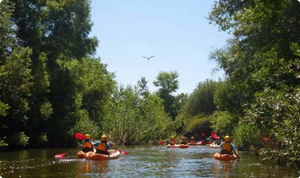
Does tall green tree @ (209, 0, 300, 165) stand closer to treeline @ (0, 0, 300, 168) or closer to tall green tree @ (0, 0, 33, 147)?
treeline @ (0, 0, 300, 168)

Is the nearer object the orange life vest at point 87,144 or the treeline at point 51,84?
the orange life vest at point 87,144

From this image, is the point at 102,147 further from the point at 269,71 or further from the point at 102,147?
the point at 269,71

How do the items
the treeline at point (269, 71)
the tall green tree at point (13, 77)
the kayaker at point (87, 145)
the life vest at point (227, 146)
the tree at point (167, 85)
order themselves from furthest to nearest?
the tree at point (167, 85) → the tall green tree at point (13, 77) → the kayaker at point (87, 145) → the life vest at point (227, 146) → the treeline at point (269, 71)

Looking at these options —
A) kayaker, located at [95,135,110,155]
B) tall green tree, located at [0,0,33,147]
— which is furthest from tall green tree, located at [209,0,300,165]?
tall green tree, located at [0,0,33,147]

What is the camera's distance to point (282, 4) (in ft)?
41.8

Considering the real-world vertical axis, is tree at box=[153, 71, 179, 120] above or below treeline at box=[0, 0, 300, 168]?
above

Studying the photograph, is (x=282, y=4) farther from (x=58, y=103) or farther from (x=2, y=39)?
(x=58, y=103)

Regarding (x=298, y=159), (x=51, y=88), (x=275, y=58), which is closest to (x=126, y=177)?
(x=298, y=159)

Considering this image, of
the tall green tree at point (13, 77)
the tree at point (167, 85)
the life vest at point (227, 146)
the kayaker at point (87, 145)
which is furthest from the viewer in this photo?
the tree at point (167, 85)

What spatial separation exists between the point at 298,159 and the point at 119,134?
83.9 ft

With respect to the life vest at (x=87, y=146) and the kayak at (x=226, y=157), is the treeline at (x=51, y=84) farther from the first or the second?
the kayak at (x=226, y=157)

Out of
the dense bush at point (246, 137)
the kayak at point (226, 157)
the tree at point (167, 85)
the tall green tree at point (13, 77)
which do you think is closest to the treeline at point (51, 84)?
the tall green tree at point (13, 77)

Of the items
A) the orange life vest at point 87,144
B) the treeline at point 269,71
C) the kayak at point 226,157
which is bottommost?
the kayak at point 226,157

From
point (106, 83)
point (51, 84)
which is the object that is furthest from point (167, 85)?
point (51, 84)
